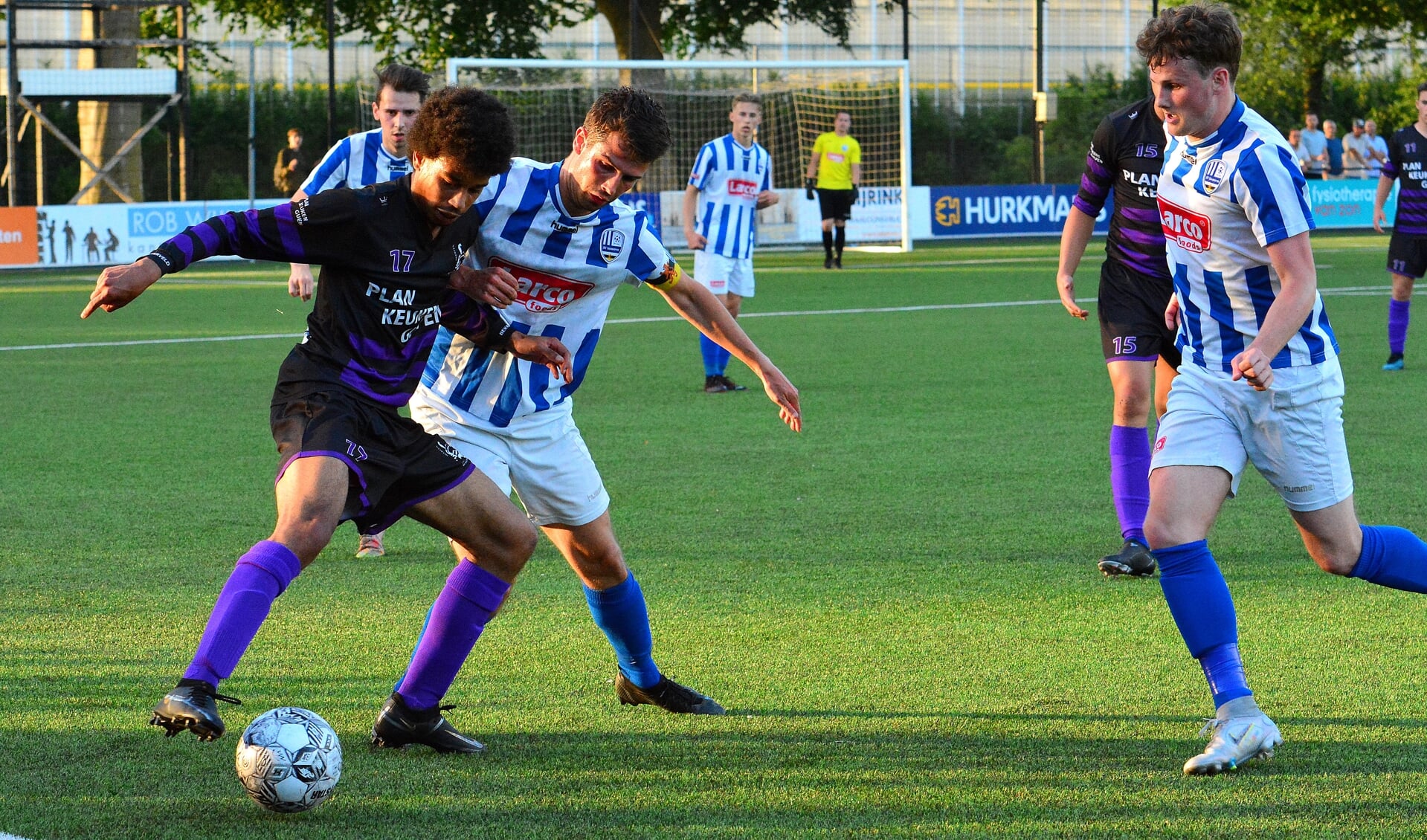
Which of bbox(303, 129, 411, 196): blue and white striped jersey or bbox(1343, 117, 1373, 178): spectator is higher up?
bbox(1343, 117, 1373, 178): spectator

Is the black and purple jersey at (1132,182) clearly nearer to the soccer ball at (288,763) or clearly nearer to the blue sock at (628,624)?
the blue sock at (628,624)

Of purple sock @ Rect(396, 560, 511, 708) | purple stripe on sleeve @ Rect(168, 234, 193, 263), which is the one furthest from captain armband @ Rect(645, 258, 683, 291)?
purple stripe on sleeve @ Rect(168, 234, 193, 263)

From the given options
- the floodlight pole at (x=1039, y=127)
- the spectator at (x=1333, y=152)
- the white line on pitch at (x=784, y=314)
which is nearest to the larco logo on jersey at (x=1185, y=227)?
the white line on pitch at (x=784, y=314)

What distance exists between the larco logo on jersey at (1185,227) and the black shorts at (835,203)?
696 inches

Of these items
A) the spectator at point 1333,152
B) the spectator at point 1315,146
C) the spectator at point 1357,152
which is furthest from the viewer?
the spectator at point 1357,152

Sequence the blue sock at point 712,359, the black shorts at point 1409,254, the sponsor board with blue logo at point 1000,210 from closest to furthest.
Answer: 1. the blue sock at point 712,359
2. the black shorts at point 1409,254
3. the sponsor board with blue logo at point 1000,210

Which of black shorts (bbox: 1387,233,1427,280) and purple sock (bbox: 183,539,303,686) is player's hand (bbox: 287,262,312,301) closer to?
purple sock (bbox: 183,539,303,686)

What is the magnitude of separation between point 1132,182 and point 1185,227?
2104 millimetres

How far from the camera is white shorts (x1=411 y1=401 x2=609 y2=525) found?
4.11 m

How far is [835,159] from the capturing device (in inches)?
842

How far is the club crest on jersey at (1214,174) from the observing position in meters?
3.96

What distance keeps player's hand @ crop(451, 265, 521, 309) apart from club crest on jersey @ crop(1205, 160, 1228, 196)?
1.73 metres

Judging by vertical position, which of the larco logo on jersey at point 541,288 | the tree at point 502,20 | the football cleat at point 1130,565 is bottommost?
the football cleat at point 1130,565

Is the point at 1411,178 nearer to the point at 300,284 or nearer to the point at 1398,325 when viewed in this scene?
the point at 1398,325
